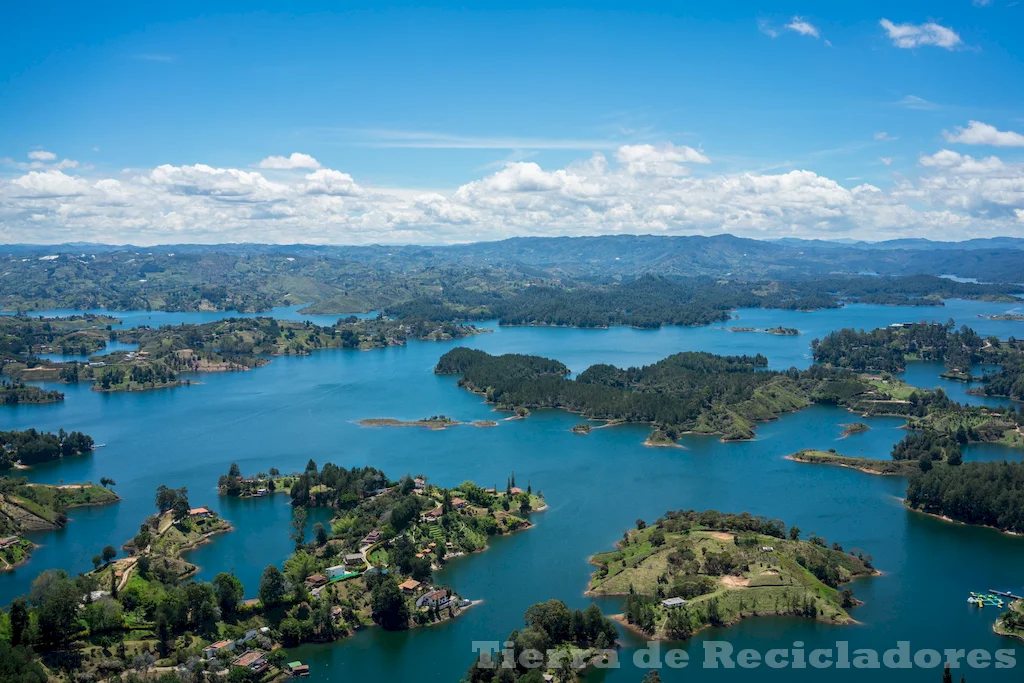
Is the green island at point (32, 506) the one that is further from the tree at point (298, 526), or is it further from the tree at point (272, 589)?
the tree at point (272, 589)

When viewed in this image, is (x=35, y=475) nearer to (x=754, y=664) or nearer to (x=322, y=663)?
(x=322, y=663)

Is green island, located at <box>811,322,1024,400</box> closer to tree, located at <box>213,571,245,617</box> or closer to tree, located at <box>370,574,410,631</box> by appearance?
tree, located at <box>370,574,410,631</box>

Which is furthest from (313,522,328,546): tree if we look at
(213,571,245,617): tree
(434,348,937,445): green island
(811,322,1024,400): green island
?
(811,322,1024,400): green island

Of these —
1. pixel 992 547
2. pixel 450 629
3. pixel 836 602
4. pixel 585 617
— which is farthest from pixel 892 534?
pixel 450 629

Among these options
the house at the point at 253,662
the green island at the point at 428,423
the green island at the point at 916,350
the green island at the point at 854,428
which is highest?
the green island at the point at 916,350

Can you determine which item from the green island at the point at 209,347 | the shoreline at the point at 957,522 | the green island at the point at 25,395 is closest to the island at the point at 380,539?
the shoreline at the point at 957,522
